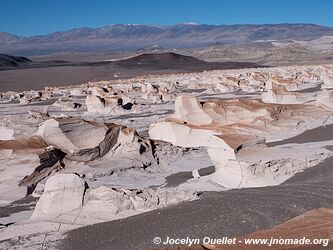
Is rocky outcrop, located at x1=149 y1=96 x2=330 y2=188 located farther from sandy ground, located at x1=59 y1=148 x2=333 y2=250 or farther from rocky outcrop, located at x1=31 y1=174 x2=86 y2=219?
rocky outcrop, located at x1=31 y1=174 x2=86 y2=219

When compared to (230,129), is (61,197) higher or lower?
higher

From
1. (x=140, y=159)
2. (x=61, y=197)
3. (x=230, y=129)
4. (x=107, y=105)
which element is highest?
(x=61, y=197)

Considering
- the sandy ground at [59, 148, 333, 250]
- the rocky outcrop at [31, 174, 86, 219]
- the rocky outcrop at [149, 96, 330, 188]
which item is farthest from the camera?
the rocky outcrop at [149, 96, 330, 188]

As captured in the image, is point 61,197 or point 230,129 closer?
point 61,197

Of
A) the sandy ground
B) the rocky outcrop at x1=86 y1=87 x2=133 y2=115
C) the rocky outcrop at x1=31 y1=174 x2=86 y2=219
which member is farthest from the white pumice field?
the rocky outcrop at x1=86 y1=87 x2=133 y2=115

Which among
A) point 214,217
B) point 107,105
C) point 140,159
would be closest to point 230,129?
point 140,159

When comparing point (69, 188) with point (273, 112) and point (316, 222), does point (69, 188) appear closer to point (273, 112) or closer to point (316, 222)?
point (316, 222)

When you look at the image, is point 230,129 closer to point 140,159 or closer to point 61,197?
point 140,159

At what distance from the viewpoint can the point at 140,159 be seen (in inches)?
424

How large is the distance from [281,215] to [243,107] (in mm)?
8566

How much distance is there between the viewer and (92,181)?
955 centimetres

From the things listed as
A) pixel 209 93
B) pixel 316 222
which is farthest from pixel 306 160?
pixel 209 93

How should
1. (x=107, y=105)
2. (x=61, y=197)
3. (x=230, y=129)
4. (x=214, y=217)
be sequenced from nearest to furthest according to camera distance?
(x=214, y=217)
(x=61, y=197)
(x=230, y=129)
(x=107, y=105)

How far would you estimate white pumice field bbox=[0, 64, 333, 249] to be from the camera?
7363mm
